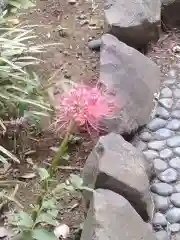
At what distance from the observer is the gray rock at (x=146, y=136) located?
7.47 feet

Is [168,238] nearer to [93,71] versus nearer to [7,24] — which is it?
[93,71]

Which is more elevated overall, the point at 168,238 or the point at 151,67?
the point at 151,67

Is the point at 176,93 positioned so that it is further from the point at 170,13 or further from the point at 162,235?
the point at 162,235

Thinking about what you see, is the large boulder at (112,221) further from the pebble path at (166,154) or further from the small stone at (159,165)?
the small stone at (159,165)

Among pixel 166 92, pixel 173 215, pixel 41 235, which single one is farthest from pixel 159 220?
pixel 166 92

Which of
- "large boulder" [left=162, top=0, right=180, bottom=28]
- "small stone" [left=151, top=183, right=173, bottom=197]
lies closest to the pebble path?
"small stone" [left=151, top=183, right=173, bottom=197]

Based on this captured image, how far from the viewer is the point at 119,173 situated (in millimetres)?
1910

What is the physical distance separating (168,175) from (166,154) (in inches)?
4.1

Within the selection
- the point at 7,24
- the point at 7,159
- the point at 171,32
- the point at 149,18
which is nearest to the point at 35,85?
the point at 7,159

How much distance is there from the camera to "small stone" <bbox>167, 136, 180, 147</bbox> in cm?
225

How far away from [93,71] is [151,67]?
10.2 inches

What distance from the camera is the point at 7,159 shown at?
2133mm

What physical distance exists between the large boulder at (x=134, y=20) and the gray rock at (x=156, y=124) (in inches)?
17.6

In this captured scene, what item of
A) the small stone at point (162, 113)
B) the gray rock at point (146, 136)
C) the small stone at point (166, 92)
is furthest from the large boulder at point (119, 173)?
the small stone at point (166, 92)
